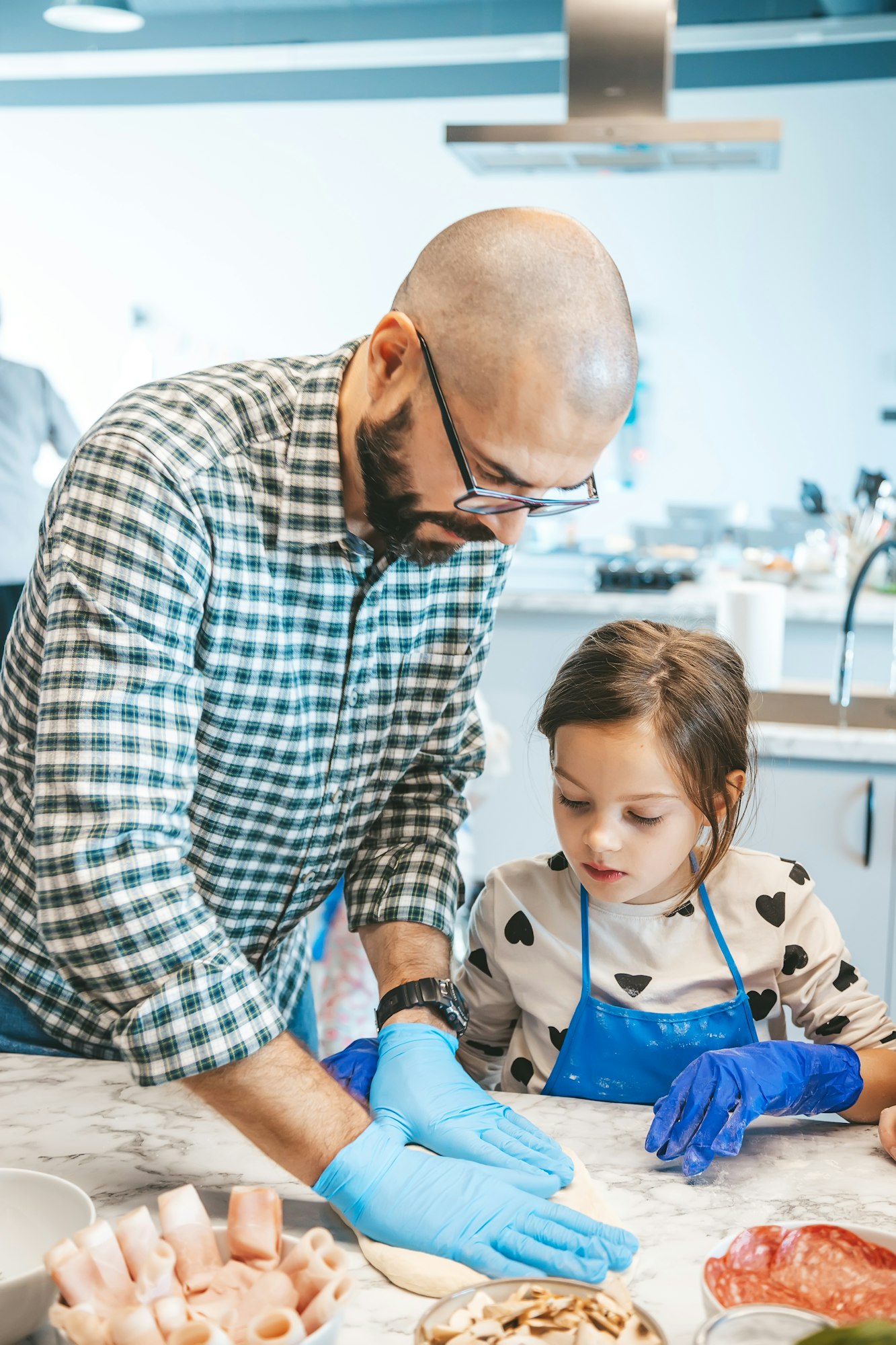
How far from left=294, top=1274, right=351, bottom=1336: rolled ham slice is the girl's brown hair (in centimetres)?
66

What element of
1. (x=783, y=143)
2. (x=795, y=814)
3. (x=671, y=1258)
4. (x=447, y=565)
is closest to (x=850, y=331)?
(x=783, y=143)

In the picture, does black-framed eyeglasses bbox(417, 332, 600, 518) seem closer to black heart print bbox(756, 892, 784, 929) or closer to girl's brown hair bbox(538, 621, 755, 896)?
girl's brown hair bbox(538, 621, 755, 896)

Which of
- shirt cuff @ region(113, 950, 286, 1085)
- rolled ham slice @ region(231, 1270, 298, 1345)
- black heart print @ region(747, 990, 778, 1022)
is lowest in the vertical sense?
black heart print @ region(747, 990, 778, 1022)

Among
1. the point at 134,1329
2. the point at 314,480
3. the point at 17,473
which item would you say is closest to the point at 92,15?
the point at 17,473

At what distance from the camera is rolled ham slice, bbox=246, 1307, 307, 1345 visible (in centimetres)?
65

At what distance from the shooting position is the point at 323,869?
4.15ft

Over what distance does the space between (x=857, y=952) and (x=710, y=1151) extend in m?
1.67

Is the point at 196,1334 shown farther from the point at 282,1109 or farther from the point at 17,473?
the point at 17,473

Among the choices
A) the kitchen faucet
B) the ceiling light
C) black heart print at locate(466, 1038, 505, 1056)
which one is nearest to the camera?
black heart print at locate(466, 1038, 505, 1056)

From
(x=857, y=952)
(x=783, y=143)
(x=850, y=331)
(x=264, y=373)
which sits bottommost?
(x=857, y=952)

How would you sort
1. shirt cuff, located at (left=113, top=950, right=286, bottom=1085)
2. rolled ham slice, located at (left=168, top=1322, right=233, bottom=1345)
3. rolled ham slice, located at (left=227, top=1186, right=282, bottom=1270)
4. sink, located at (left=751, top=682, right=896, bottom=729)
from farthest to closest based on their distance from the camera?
sink, located at (left=751, top=682, right=896, bottom=729) → shirt cuff, located at (left=113, top=950, right=286, bottom=1085) → rolled ham slice, located at (left=227, top=1186, right=282, bottom=1270) → rolled ham slice, located at (left=168, top=1322, right=233, bottom=1345)

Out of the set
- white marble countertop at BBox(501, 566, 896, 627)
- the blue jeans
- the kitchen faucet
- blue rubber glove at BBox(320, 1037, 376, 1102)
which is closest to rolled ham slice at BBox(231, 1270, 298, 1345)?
blue rubber glove at BBox(320, 1037, 376, 1102)

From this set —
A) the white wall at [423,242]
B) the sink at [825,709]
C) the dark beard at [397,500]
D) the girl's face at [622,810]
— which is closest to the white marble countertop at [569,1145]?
the girl's face at [622,810]

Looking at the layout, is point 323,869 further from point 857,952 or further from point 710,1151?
point 857,952
